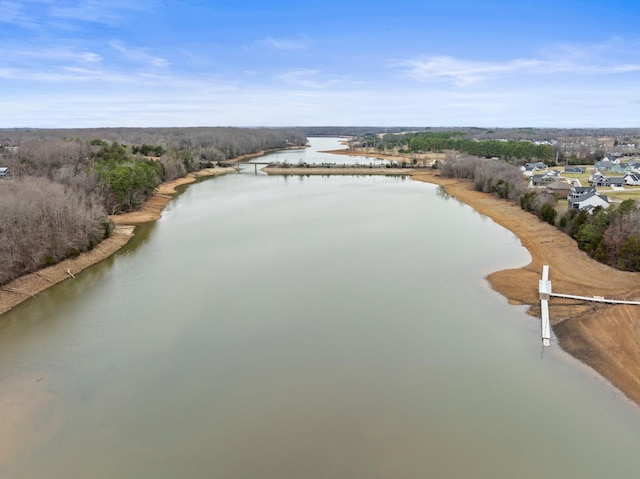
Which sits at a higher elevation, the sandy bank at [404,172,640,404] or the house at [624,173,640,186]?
the house at [624,173,640,186]

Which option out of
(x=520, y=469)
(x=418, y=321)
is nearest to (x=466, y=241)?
(x=418, y=321)

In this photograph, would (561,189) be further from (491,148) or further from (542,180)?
(491,148)

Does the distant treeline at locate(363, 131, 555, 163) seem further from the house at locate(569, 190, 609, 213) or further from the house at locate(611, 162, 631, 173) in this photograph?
the house at locate(569, 190, 609, 213)

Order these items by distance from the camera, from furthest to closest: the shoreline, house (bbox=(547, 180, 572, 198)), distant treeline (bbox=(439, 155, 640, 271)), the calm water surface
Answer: house (bbox=(547, 180, 572, 198)) → distant treeline (bbox=(439, 155, 640, 271)) → the shoreline → the calm water surface

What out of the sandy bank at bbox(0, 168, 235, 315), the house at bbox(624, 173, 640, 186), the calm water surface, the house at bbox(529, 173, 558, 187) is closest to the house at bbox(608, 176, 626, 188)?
the house at bbox(624, 173, 640, 186)

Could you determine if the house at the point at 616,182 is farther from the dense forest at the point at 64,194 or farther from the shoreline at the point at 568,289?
the dense forest at the point at 64,194

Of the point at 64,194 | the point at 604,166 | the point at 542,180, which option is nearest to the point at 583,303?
the point at 64,194

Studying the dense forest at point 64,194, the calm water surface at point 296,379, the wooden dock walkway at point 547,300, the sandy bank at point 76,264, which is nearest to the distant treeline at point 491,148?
the dense forest at point 64,194
